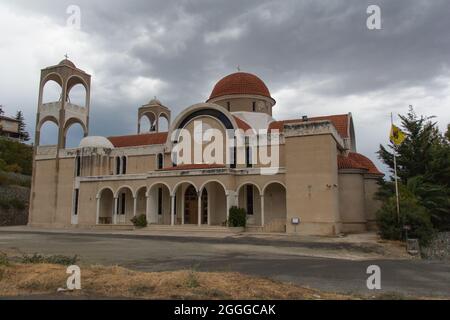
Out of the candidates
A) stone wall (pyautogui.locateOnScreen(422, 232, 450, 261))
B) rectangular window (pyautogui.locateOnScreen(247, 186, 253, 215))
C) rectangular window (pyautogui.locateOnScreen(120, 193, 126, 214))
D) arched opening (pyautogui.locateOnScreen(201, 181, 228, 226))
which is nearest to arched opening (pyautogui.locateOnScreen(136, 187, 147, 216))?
rectangular window (pyautogui.locateOnScreen(120, 193, 126, 214))

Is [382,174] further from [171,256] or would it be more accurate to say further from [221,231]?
[171,256]

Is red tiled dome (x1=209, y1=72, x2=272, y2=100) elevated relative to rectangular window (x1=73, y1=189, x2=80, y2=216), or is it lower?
elevated

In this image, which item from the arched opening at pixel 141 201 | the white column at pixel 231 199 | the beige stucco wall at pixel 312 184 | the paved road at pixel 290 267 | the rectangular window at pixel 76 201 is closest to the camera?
the paved road at pixel 290 267

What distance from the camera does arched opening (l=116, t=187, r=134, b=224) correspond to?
34.3 m

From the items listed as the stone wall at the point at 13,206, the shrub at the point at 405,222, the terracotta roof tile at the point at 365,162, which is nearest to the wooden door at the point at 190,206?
the terracotta roof tile at the point at 365,162

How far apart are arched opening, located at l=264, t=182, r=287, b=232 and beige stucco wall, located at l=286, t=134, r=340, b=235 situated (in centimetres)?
298

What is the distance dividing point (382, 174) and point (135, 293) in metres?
25.2

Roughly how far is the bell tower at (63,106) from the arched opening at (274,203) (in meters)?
20.8

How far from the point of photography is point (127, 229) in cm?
3055

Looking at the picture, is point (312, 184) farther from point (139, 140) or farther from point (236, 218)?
point (139, 140)

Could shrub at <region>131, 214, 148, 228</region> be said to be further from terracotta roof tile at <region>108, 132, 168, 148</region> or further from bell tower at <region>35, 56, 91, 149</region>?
bell tower at <region>35, 56, 91, 149</region>

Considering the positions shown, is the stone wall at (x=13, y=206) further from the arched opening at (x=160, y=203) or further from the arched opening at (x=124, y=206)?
the arched opening at (x=160, y=203)

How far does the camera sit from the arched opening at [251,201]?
28578mm
